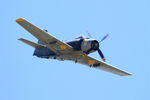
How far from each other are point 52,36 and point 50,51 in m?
3.90

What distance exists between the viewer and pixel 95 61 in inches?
2469

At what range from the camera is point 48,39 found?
56.3m

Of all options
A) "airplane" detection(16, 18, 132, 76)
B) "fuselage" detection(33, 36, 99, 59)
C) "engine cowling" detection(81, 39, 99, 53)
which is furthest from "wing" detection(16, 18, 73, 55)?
"engine cowling" detection(81, 39, 99, 53)

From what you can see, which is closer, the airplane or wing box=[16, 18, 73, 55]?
wing box=[16, 18, 73, 55]

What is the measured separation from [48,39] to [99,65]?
1088cm

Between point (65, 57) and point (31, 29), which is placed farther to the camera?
point (65, 57)

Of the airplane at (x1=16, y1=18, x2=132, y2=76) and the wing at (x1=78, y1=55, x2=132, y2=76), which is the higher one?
the wing at (x1=78, y1=55, x2=132, y2=76)

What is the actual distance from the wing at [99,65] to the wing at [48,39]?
4.09 metres

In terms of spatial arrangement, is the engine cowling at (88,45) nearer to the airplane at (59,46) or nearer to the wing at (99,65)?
the airplane at (59,46)

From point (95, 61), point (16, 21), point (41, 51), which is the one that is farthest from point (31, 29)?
point (95, 61)

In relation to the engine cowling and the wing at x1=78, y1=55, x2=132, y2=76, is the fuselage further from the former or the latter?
the wing at x1=78, y1=55, x2=132, y2=76

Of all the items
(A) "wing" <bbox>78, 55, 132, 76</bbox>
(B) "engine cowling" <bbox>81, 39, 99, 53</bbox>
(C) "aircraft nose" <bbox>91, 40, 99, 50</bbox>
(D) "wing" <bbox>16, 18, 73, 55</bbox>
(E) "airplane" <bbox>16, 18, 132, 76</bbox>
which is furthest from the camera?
(A) "wing" <bbox>78, 55, 132, 76</bbox>

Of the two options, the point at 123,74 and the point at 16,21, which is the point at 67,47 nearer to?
the point at 16,21

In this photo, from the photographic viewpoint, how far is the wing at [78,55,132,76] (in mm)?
61759
